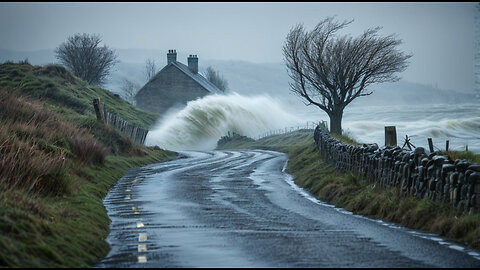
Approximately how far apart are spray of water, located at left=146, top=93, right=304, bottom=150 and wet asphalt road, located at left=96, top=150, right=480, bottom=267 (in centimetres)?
5390

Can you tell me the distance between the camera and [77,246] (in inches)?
506

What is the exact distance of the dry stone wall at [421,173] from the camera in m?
15.5

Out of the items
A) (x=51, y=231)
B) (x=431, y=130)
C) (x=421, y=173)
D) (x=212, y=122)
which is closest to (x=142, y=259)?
(x=51, y=231)

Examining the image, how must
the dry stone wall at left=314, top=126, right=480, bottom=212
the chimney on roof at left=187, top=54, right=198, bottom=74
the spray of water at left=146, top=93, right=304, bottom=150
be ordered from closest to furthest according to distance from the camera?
the dry stone wall at left=314, top=126, right=480, bottom=212
the spray of water at left=146, top=93, right=304, bottom=150
the chimney on roof at left=187, top=54, right=198, bottom=74

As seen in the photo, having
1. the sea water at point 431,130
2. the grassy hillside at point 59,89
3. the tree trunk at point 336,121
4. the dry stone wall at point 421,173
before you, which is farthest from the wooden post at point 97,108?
the sea water at point 431,130

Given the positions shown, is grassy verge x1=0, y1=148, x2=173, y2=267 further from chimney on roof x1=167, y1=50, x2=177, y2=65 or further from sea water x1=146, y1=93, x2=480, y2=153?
chimney on roof x1=167, y1=50, x2=177, y2=65

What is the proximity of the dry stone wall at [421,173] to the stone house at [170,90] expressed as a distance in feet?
272

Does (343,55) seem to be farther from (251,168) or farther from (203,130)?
(203,130)

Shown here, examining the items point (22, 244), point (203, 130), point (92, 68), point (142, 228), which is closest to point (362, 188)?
point (142, 228)

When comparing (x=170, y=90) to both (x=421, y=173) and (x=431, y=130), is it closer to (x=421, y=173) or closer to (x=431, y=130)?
(x=431, y=130)

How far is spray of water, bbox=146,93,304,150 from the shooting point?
85.9m

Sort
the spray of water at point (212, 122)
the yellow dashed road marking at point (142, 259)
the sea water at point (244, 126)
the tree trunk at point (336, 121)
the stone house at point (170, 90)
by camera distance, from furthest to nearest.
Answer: the stone house at point (170, 90), the sea water at point (244, 126), the spray of water at point (212, 122), the tree trunk at point (336, 121), the yellow dashed road marking at point (142, 259)

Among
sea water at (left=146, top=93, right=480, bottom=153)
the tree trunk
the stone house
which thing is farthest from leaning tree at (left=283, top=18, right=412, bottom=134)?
the stone house

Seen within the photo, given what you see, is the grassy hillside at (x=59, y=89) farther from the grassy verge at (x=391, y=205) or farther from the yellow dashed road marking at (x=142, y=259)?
the yellow dashed road marking at (x=142, y=259)
